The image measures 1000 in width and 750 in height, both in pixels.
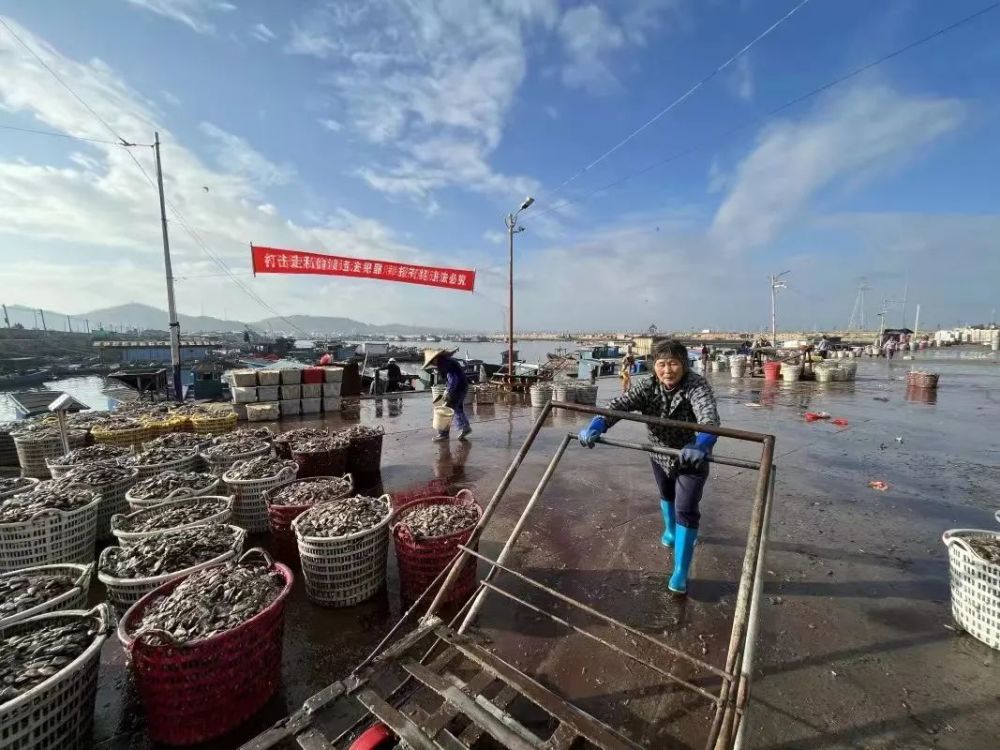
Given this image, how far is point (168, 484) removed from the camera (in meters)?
4.31

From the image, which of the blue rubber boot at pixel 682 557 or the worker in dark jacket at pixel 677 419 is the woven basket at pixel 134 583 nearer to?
the worker in dark jacket at pixel 677 419

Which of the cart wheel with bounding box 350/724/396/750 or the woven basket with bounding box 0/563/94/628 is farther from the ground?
the woven basket with bounding box 0/563/94/628

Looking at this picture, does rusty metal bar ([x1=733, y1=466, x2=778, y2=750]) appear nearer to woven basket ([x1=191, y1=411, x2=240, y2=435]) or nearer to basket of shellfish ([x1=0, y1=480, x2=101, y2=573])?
basket of shellfish ([x1=0, y1=480, x2=101, y2=573])

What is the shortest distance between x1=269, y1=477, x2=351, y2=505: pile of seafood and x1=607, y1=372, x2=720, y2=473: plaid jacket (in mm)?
2813

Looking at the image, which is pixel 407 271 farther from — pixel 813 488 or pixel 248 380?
pixel 813 488

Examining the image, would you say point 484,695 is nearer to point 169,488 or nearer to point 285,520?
point 285,520

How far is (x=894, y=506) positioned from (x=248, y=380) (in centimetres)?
1248

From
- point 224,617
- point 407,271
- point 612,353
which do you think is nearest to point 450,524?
point 224,617

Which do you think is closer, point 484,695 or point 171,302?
point 484,695

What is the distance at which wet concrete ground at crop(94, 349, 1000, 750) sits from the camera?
2.44 m

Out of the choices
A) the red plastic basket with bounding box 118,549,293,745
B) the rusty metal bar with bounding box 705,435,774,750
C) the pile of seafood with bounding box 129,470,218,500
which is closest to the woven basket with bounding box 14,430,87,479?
the pile of seafood with bounding box 129,470,218,500

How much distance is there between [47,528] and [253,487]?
4.99 feet

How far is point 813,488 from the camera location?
6117 millimetres

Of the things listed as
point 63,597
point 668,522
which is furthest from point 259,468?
point 668,522
